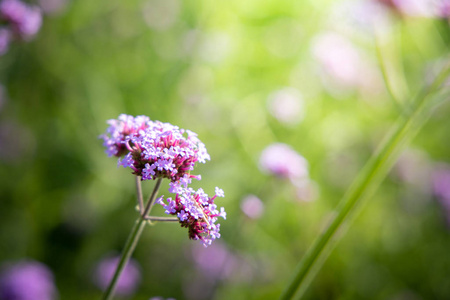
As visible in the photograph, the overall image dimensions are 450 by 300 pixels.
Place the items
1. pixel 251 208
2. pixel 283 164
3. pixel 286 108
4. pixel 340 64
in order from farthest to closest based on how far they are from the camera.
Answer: pixel 340 64 < pixel 286 108 < pixel 283 164 < pixel 251 208

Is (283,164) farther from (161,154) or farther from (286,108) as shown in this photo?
(161,154)

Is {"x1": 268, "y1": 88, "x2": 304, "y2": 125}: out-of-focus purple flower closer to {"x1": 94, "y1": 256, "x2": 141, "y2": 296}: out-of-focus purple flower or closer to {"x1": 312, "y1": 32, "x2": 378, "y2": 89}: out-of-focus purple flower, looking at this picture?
{"x1": 312, "y1": 32, "x2": 378, "y2": 89}: out-of-focus purple flower

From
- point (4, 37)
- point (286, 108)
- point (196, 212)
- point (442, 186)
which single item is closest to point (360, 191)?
point (196, 212)

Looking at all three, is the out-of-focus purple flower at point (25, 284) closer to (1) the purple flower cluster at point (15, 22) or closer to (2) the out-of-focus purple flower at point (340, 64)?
(1) the purple flower cluster at point (15, 22)

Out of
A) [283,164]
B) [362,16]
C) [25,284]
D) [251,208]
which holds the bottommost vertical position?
[25,284]

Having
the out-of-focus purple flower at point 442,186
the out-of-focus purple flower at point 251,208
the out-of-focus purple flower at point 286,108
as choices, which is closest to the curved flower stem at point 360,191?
the out-of-focus purple flower at point 251,208

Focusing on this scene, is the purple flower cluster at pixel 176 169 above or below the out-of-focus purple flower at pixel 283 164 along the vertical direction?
below
